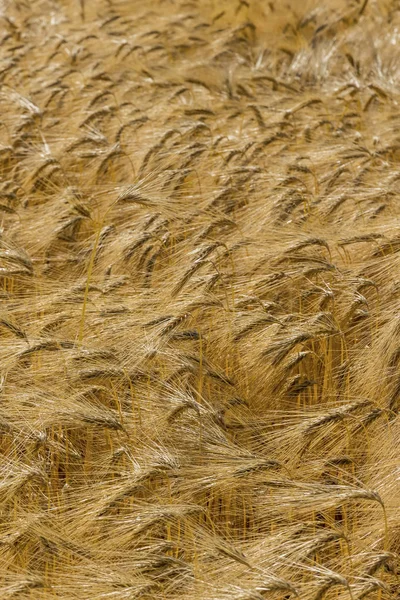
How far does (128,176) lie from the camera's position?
14.0 ft

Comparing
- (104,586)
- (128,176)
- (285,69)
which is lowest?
(285,69)

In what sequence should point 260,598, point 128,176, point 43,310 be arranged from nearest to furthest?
1. point 260,598
2. point 43,310
3. point 128,176

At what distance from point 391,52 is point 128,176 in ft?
9.32

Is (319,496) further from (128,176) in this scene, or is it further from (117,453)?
(128,176)

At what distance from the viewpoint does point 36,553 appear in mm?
2215

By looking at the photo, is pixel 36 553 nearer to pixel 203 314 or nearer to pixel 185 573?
pixel 185 573

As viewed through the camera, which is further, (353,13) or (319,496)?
(353,13)

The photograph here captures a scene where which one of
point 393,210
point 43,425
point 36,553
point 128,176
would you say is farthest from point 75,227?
point 36,553

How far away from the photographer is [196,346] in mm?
2947

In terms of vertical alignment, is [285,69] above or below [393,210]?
below

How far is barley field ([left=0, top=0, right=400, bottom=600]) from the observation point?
219 centimetres

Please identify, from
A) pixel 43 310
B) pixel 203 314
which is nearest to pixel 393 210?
pixel 203 314

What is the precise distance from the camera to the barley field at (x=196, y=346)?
219 cm

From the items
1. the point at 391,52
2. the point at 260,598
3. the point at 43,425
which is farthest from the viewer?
the point at 391,52
